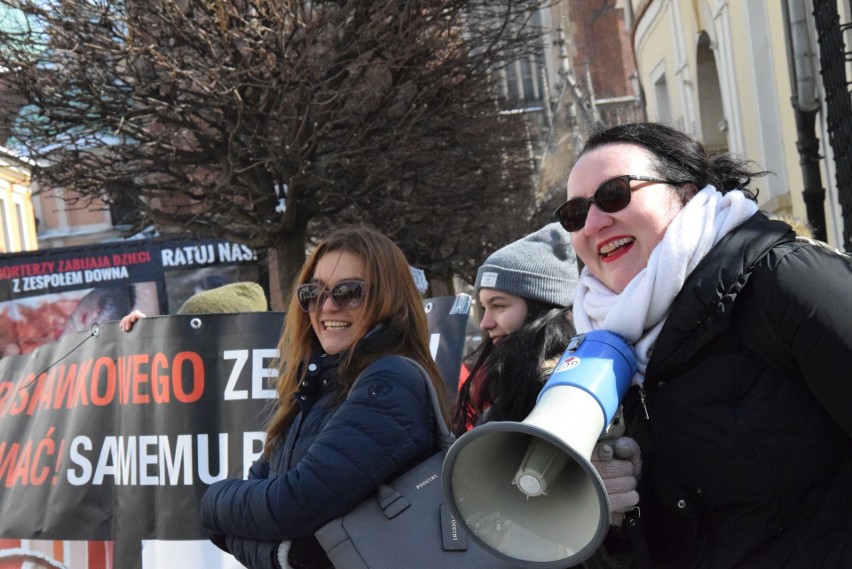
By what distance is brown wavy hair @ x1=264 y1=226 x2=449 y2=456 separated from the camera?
9.61 feet

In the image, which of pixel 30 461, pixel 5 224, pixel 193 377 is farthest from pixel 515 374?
pixel 5 224

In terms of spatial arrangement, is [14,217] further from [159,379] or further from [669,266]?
[669,266]

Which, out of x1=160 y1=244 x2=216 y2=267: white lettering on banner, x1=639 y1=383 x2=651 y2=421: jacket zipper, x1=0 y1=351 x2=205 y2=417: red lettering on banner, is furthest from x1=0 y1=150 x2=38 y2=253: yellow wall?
x1=639 y1=383 x2=651 y2=421: jacket zipper

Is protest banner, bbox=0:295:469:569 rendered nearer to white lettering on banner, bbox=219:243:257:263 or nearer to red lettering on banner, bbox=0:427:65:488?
red lettering on banner, bbox=0:427:65:488

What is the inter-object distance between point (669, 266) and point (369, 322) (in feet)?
4.20

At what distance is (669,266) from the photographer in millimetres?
1859

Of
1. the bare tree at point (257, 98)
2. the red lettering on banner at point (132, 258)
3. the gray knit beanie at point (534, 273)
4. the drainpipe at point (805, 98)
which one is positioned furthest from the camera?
the red lettering on banner at point (132, 258)

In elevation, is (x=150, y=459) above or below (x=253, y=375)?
below

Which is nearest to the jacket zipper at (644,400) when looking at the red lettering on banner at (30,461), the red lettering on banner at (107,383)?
the red lettering on banner at (107,383)

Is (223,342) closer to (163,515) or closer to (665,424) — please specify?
(163,515)

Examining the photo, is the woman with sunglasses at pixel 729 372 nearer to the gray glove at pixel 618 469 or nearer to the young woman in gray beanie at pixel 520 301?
the gray glove at pixel 618 469

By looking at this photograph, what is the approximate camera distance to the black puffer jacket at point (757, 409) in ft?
5.69

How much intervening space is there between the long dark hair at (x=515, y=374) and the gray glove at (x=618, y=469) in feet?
1.67

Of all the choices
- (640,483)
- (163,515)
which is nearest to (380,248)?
(640,483)
